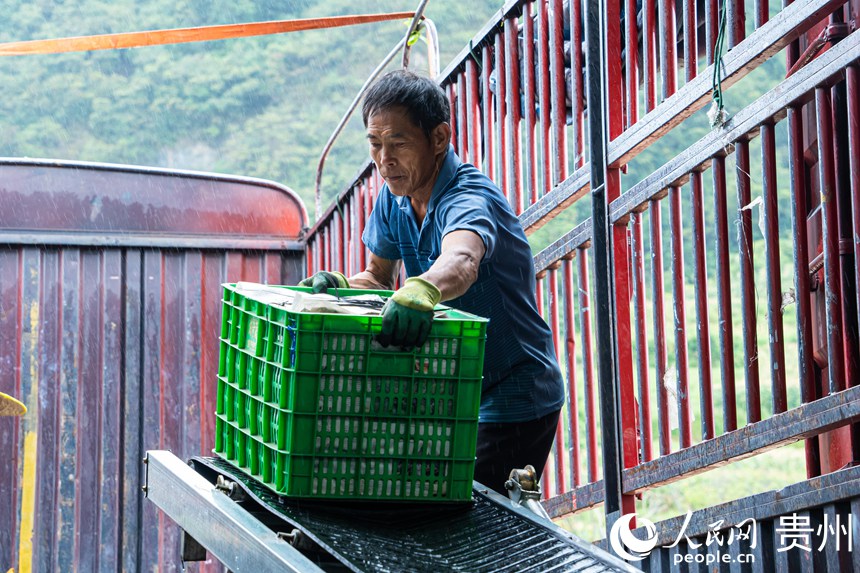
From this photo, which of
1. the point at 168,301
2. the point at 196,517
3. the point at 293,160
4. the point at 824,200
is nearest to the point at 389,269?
the point at 196,517

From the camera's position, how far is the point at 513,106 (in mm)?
4781

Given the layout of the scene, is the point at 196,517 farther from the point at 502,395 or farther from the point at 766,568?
the point at 766,568

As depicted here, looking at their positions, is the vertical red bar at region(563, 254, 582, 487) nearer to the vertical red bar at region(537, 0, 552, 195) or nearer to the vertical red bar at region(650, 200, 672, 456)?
the vertical red bar at region(537, 0, 552, 195)

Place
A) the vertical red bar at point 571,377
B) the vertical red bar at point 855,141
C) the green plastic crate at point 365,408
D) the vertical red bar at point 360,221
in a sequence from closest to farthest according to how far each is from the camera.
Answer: the green plastic crate at point 365,408, the vertical red bar at point 855,141, the vertical red bar at point 571,377, the vertical red bar at point 360,221

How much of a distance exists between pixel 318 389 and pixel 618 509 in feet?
5.40

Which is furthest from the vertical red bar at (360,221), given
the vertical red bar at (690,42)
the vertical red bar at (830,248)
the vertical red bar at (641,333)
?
the vertical red bar at (830,248)

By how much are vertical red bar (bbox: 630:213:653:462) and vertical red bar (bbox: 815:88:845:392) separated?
792mm

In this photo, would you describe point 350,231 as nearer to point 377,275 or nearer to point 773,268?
point 377,275

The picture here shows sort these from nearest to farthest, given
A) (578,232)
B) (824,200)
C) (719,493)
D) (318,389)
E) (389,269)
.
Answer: (318,389) < (824,200) < (389,269) < (578,232) < (719,493)

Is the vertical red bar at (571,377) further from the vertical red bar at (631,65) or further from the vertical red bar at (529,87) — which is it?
the vertical red bar at (631,65)

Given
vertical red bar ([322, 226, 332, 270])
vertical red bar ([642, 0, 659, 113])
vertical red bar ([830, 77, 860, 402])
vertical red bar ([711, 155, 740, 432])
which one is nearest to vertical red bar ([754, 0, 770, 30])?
vertical red bar ([830, 77, 860, 402])

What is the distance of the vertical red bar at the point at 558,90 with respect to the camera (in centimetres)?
434

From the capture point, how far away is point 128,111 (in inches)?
1344

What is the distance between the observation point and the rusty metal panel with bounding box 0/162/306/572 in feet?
23.1
